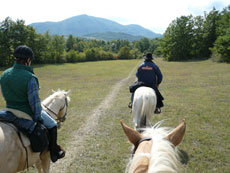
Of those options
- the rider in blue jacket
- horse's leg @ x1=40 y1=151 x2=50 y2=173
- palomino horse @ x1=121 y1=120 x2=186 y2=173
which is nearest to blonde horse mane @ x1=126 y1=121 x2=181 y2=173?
palomino horse @ x1=121 y1=120 x2=186 y2=173

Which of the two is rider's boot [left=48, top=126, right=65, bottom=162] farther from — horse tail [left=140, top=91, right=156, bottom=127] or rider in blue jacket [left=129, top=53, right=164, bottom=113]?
rider in blue jacket [left=129, top=53, right=164, bottom=113]

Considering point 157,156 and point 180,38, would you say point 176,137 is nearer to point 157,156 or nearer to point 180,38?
point 157,156

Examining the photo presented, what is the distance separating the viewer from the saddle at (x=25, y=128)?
258cm

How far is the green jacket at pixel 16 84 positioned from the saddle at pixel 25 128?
126mm

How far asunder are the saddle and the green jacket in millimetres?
126

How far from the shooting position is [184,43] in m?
48.7

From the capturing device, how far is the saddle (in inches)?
102

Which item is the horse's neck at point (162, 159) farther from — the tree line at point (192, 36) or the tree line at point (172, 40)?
the tree line at point (192, 36)

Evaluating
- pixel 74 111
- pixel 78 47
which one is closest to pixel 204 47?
pixel 74 111

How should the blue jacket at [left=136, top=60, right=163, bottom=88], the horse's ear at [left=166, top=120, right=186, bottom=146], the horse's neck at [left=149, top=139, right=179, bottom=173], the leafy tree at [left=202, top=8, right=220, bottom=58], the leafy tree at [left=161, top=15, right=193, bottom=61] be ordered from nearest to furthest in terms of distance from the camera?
1. the horse's neck at [left=149, top=139, right=179, bottom=173]
2. the horse's ear at [left=166, top=120, right=186, bottom=146]
3. the blue jacket at [left=136, top=60, right=163, bottom=88]
4. the leafy tree at [left=202, top=8, right=220, bottom=58]
5. the leafy tree at [left=161, top=15, right=193, bottom=61]

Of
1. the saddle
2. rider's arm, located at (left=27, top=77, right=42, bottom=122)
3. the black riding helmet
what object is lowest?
the saddle

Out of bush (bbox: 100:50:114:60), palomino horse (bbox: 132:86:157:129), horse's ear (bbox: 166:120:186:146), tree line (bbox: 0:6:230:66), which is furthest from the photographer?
bush (bbox: 100:50:114:60)

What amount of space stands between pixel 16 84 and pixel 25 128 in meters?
0.75

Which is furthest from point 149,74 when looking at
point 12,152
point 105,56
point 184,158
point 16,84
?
point 105,56
